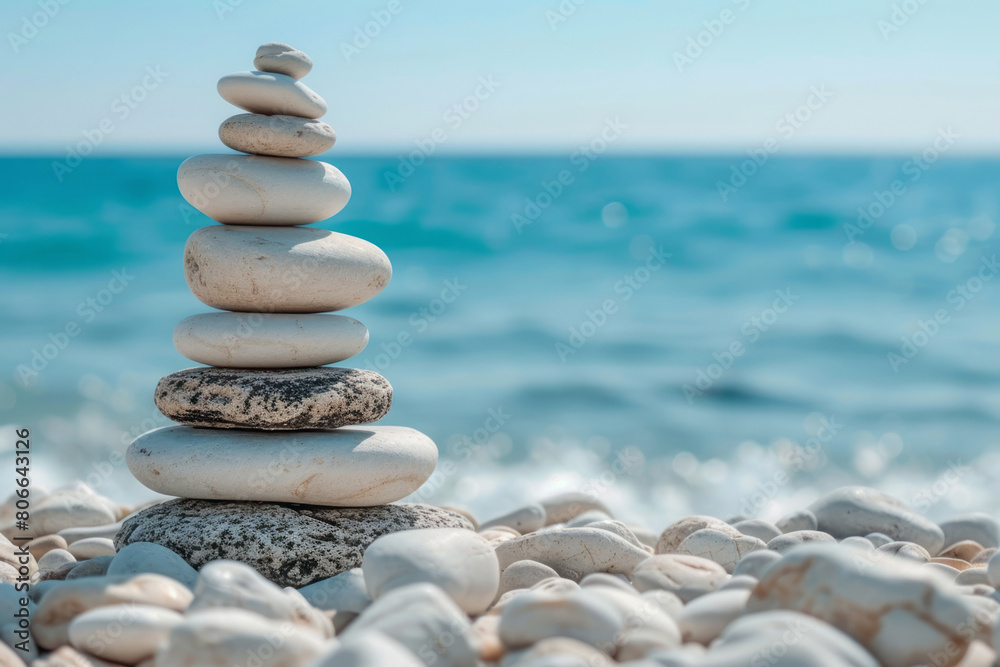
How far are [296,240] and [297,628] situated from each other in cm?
210

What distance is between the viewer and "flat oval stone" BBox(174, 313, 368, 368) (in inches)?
156

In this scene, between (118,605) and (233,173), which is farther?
(233,173)

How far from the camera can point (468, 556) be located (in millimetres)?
3037

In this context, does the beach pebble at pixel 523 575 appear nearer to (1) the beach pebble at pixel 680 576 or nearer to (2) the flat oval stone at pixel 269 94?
(1) the beach pebble at pixel 680 576

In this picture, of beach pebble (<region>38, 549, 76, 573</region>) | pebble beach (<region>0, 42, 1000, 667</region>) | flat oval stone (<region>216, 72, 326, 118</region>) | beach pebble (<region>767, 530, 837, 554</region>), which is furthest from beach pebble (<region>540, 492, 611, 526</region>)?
flat oval stone (<region>216, 72, 326, 118</region>)

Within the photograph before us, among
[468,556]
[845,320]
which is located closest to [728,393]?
[845,320]

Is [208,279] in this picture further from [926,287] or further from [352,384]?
[926,287]

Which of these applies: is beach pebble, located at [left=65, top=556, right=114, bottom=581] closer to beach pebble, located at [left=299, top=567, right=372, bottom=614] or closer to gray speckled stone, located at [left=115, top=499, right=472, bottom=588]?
→ gray speckled stone, located at [left=115, top=499, right=472, bottom=588]

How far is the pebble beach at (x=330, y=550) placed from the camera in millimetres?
2283

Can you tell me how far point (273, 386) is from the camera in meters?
3.91

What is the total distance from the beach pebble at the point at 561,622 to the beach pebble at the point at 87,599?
1.07 m

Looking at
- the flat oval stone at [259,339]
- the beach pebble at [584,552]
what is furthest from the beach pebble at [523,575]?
the flat oval stone at [259,339]

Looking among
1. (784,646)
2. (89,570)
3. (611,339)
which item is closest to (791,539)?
(784,646)

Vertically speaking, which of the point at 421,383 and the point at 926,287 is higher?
the point at 926,287
